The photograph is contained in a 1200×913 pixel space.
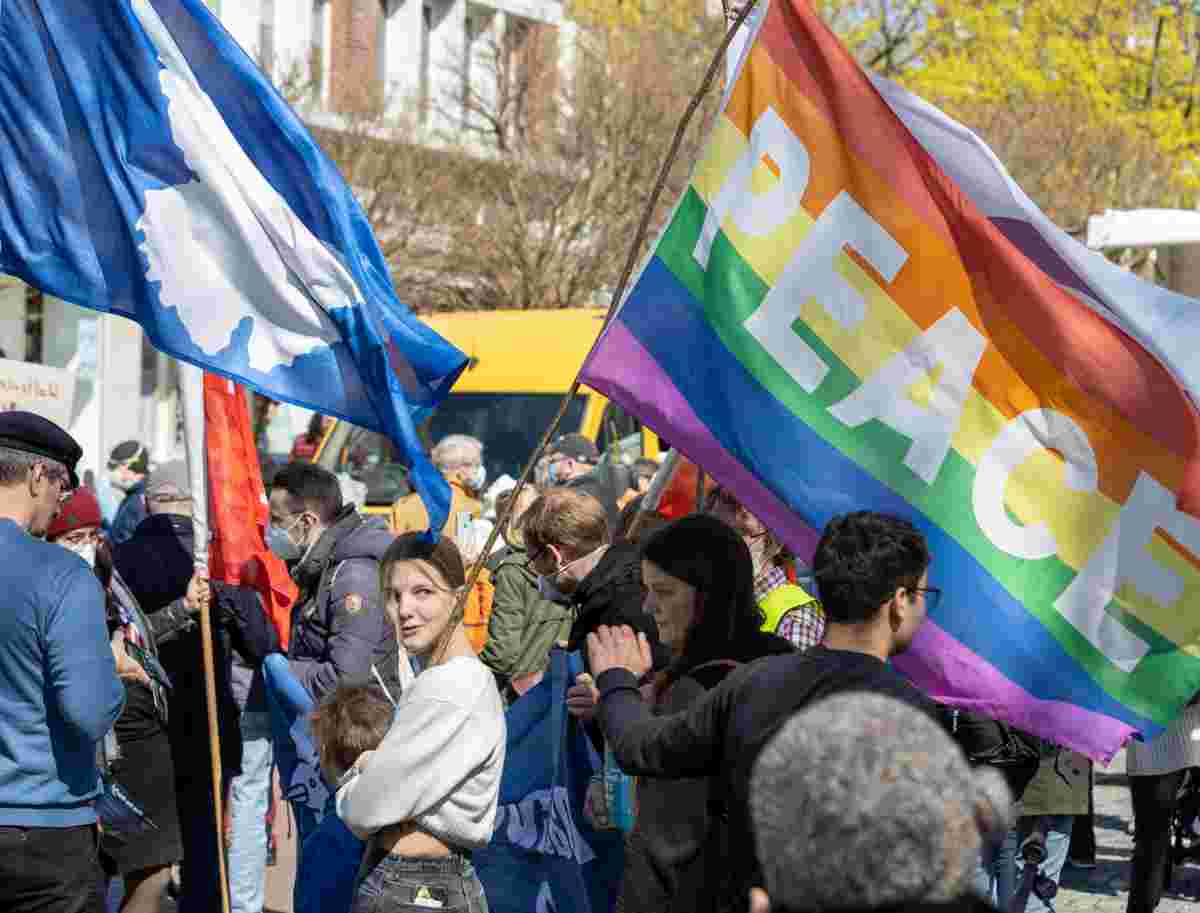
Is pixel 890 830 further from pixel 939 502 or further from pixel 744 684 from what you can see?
pixel 939 502

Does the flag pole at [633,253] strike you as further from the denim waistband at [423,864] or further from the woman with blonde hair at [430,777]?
the denim waistband at [423,864]

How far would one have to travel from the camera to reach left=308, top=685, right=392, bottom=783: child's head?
5387 millimetres

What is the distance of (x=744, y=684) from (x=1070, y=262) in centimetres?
201

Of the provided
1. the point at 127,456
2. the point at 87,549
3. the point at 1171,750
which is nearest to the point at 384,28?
the point at 127,456

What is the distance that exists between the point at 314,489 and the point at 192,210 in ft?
5.98

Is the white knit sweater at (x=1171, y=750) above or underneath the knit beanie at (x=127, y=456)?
above

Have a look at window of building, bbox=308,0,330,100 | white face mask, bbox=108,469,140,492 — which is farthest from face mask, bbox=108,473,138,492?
window of building, bbox=308,0,330,100

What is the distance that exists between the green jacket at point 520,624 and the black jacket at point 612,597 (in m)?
2.10

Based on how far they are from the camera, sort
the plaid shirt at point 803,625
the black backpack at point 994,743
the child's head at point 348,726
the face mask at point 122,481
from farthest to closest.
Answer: the face mask at point 122,481 < the black backpack at point 994,743 < the plaid shirt at point 803,625 < the child's head at point 348,726

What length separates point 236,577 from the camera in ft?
23.7

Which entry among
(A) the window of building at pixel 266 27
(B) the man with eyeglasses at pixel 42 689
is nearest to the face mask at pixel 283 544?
(B) the man with eyeglasses at pixel 42 689

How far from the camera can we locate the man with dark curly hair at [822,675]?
12.6ft

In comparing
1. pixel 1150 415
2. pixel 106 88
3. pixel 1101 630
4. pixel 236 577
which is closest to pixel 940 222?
pixel 1150 415

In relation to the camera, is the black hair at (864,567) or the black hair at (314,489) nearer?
the black hair at (864,567)
